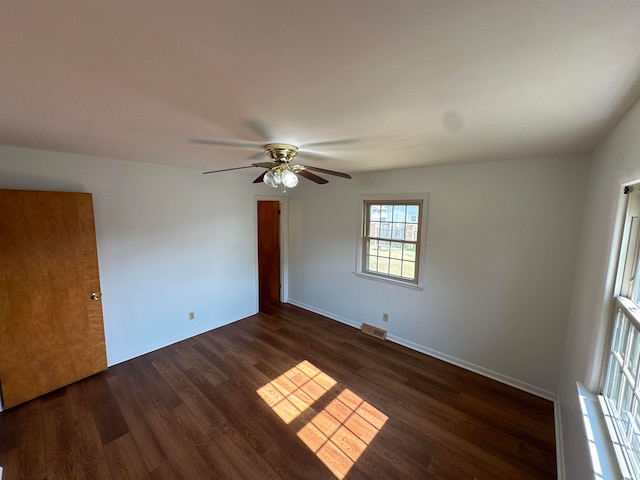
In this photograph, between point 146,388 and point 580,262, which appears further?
point 146,388

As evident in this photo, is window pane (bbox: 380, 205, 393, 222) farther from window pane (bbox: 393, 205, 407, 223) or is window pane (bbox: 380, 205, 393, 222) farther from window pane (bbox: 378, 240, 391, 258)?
window pane (bbox: 378, 240, 391, 258)

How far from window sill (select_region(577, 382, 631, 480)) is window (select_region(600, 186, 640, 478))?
3 centimetres

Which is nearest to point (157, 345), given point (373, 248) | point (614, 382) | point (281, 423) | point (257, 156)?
point (281, 423)

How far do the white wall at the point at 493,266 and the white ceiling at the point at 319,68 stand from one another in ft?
2.60

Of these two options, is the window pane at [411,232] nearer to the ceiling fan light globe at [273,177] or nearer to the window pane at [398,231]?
the window pane at [398,231]

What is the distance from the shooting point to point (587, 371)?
1577mm

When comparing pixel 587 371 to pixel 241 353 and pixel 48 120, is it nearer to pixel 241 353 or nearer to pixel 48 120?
pixel 241 353

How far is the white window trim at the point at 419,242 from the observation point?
3189mm

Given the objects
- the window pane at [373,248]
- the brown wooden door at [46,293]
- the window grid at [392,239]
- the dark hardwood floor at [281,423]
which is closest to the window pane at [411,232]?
the window grid at [392,239]

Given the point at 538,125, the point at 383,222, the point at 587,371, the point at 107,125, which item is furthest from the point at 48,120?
the point at 587,371

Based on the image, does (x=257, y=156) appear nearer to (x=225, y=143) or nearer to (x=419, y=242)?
(x=225, y=143)

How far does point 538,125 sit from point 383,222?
2.17 metres

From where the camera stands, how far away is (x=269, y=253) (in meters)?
5.08

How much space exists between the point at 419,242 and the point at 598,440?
2.23 m
